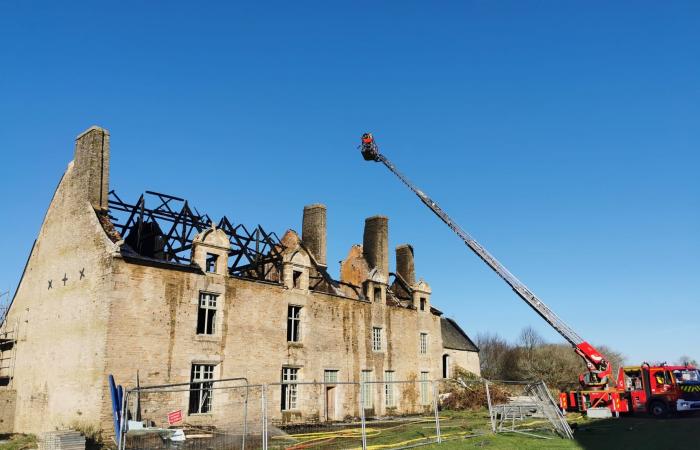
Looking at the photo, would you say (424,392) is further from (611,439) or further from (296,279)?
(611,439)

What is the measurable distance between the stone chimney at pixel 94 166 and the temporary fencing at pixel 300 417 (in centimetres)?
825

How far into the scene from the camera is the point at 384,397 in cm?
3253

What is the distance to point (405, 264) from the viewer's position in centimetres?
3988

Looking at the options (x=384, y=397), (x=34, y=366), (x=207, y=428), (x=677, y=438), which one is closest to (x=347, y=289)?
(x=384, y=397)

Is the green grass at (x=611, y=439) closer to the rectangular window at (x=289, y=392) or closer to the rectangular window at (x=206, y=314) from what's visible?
the rectangular window at (x=289, y=392)

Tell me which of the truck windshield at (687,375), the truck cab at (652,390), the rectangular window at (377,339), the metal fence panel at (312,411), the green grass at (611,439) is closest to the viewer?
the green grass at (611,439)

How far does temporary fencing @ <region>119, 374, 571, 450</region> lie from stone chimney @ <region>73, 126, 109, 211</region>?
325 inches

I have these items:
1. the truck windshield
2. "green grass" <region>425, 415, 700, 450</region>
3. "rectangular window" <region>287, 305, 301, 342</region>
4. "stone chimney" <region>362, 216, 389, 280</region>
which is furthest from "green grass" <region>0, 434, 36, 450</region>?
the truck windshield

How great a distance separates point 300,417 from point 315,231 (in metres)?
11.2

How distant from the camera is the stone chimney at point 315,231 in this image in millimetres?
33969

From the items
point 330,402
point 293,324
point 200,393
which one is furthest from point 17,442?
point 330,402

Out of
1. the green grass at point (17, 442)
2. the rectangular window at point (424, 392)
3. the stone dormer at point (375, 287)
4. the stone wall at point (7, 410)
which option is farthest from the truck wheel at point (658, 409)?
the stone wall at point (7, 410)

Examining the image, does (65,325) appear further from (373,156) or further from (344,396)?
(373,156)

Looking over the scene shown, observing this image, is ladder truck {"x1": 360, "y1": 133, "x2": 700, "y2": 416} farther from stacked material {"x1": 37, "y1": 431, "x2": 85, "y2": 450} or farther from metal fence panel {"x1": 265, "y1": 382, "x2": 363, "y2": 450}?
stacked material {"x1": 37, "y1": 431, "x2": 85, "y2": 450}
